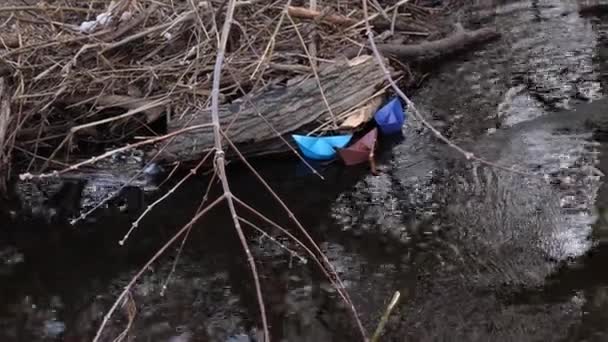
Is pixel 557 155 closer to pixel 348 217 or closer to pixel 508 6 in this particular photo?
pixel 348 217

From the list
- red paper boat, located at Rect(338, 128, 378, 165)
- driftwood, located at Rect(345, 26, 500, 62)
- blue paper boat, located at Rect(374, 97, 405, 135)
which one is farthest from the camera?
driftwood, located at Rect(345, 26, 500, 62)

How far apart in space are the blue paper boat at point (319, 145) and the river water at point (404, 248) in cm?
15

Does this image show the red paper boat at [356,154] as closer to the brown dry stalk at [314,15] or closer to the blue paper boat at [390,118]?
the blue paper boat at [390,118]

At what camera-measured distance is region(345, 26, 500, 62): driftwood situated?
23.2 feet

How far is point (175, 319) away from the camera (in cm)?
451

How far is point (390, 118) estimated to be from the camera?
6352mm

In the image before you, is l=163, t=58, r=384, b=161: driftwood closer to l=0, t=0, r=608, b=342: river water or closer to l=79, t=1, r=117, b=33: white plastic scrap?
l=0, t=0, r=608, b=342: river water

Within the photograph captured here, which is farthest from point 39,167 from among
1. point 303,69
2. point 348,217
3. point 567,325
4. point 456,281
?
point 567,325

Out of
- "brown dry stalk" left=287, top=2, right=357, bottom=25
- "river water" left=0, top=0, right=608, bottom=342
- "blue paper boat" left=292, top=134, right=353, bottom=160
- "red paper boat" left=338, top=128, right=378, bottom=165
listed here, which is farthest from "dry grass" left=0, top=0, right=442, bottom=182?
"river water" left=0, top=0, right=608, bottom=342

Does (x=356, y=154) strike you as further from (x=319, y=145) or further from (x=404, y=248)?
(x=404, y=248)

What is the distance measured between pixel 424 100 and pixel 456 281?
8.40ft

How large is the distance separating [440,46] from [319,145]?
5.84 ft

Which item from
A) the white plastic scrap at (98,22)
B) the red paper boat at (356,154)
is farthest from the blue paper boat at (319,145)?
the white plastic scrap at (98,22)

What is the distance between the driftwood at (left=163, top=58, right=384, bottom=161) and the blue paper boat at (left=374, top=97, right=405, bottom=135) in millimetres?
176
